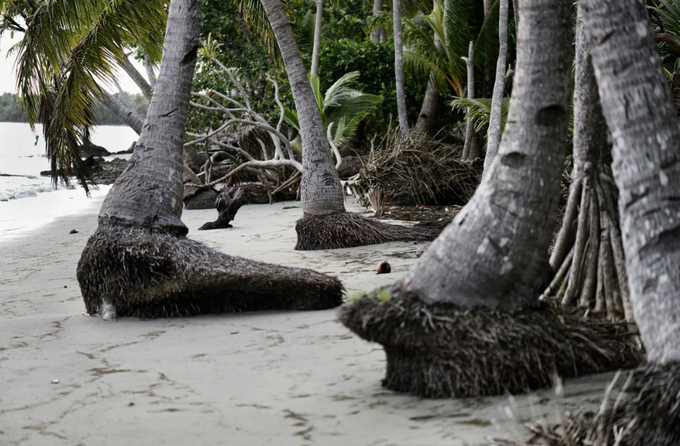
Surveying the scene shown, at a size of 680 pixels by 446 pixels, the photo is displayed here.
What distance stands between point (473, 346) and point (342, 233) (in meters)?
5.80

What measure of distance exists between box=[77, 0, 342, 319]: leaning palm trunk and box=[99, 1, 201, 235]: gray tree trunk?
0.4 inches

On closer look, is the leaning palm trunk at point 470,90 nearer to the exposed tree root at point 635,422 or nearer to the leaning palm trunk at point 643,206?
the leaning palm trunk at point 643,206

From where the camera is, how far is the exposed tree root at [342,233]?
9312 millimetres

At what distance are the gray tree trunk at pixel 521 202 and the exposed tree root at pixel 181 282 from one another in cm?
230

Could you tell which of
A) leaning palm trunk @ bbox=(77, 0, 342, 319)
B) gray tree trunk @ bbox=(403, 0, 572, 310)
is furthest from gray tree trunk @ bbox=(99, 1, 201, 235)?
gray tree trunk @ bbox=(403, 0, 572, 310)

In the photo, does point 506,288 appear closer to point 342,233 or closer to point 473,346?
point 473,346

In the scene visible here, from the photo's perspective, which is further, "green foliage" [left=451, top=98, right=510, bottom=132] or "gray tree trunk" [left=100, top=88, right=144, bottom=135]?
"gray tree trunk" [left=100, top=88, right=144, bottom=135]

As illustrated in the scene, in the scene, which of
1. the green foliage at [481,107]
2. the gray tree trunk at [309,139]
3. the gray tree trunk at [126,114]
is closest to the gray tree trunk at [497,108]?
the green foliage at [481,107]

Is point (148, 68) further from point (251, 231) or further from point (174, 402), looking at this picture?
point (174, 402)

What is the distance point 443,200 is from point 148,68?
32.0 feet

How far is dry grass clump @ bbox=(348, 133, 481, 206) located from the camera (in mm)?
13375

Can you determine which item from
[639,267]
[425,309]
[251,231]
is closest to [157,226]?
[425,309]

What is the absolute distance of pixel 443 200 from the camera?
1399cm

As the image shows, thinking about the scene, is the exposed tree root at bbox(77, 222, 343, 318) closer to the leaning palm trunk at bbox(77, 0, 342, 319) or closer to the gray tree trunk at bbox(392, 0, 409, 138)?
the leaning palm trunk at bbox(77, 0, 342, 319)
